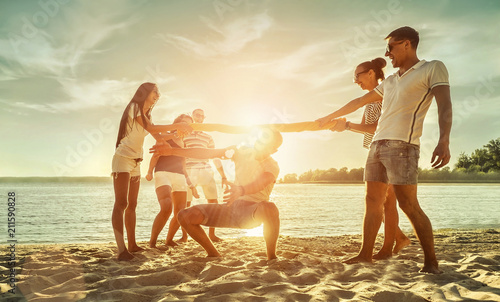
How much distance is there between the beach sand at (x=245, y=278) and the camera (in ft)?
10.4

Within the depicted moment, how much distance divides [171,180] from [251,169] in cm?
245

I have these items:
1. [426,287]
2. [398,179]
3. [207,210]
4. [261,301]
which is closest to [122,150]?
[207,210]

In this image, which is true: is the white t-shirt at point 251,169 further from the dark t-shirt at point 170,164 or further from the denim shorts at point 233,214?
the dark t-shirt at point 170,164

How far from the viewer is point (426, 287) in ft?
11.1

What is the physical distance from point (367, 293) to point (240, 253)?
8.06 feet

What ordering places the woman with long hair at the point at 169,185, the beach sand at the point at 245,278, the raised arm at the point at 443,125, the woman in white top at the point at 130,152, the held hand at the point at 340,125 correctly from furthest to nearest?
1. the woman with long hair at the point at 169,185
2. the held hand at the point at 340,125
3. the woman in white top at the point at 130,152
4. the raised arm at the point at 443,125
5. the beach sand at the point at 245,278

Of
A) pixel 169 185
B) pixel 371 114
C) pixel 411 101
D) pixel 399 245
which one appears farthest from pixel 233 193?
pixel 399 245

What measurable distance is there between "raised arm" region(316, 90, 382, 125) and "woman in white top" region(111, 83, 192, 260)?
249cm

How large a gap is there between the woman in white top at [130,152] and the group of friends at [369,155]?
14mm

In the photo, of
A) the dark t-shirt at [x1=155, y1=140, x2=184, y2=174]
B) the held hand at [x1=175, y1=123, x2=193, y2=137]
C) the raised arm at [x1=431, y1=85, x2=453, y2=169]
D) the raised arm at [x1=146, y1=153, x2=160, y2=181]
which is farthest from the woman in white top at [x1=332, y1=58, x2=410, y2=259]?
the raised arm at [x1=146, y1=153, x2=160, y2=181]

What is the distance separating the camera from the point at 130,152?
5.24 meters

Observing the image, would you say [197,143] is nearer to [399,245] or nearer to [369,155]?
[369,155]

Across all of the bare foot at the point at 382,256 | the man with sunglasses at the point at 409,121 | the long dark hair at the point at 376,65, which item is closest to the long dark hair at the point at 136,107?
the long dark hair at the point at 376,65

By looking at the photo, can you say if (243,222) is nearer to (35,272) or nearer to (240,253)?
(240,253)
